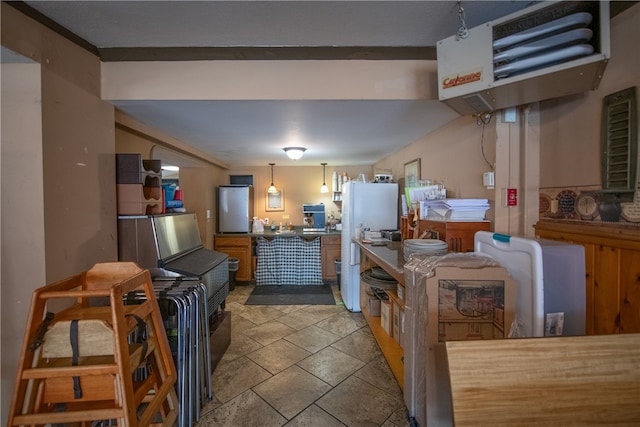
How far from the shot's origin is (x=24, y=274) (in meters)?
1.27

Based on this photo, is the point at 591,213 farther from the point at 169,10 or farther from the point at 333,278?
the point at 333,278

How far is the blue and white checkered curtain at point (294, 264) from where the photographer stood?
169 inches

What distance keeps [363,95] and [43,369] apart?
6.53 feet

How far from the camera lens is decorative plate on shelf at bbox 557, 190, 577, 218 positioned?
4.57ft

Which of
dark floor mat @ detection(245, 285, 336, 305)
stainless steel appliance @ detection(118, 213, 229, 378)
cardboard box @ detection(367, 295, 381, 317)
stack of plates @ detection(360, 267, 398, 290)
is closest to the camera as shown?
stainless steel appliance @ detection(118, 213, 229, 378)

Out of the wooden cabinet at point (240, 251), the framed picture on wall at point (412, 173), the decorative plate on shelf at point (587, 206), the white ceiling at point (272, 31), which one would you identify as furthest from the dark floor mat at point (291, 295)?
the decorative plate on shelf at point (587, 206)

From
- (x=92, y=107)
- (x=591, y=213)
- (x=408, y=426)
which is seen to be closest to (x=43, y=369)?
(x=92, y=107)

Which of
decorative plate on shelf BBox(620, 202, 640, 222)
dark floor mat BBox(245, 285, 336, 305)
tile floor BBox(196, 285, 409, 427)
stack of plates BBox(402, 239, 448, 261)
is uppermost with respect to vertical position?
decorative plate on shelf BBox(620, 202, 640, 222)

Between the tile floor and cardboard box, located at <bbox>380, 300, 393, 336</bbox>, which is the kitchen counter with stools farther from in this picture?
cardboard box, located at <bbox>380, 300, 393, 336</bbox>

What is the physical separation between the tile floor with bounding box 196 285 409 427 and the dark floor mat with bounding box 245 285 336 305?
0.54m

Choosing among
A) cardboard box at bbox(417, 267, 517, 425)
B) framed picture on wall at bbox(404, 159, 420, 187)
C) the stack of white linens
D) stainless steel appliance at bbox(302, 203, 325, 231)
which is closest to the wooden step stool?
cardboard box at bbox(417, 267, 517, 425)

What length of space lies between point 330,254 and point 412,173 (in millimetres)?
1894

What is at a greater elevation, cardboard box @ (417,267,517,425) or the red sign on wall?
the red sign on wall

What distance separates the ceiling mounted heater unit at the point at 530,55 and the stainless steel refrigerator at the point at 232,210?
11.8ft
